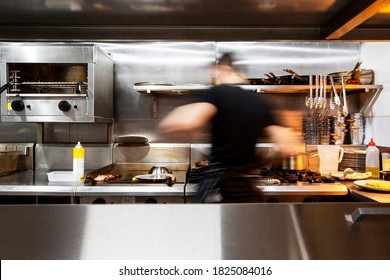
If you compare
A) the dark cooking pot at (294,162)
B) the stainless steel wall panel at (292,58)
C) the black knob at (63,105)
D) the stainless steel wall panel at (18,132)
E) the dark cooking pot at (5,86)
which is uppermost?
the stainless steel wall panel at (292,58)

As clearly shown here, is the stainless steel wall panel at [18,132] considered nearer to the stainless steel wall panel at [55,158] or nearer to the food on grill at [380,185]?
the stainless steel wall panel at [55,158]

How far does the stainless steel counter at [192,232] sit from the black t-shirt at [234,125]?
0.94 metres

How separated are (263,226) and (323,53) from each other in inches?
116

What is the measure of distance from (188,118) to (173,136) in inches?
64.1

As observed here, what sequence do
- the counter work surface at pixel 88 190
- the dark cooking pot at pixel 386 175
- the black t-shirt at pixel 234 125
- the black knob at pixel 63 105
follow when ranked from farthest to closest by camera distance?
the black knob at pixel 63 105 < the dark cooking pot at pixel 386 175 < the counter work surface at pixel 88 190 < the black t-shirt at pixel 234 125

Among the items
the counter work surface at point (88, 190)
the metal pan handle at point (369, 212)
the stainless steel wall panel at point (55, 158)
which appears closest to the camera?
the metal pan handle at point (369, 212)

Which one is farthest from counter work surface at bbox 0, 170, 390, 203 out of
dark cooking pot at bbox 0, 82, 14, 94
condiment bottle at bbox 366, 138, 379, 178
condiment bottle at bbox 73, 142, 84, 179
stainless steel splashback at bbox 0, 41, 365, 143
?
stainless steel splashback at bbox 0, 41, 365, 143

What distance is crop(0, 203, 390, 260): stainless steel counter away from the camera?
2.39 ft

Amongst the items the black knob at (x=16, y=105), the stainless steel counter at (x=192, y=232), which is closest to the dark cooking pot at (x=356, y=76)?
the stainless steel counter at (x=192, y=232)

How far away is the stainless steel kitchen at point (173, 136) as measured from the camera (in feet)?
2.41

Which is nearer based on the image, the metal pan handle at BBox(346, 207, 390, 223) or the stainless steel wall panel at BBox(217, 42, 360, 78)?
the metal pan handle at BBox(346, 207, 390, 223)

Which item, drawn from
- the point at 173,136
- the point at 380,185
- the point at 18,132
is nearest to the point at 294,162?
the point at 380,185

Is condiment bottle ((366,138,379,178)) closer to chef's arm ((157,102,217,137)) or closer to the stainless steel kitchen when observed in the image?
the stainless steel kitchen

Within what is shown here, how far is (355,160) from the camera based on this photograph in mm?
2885
